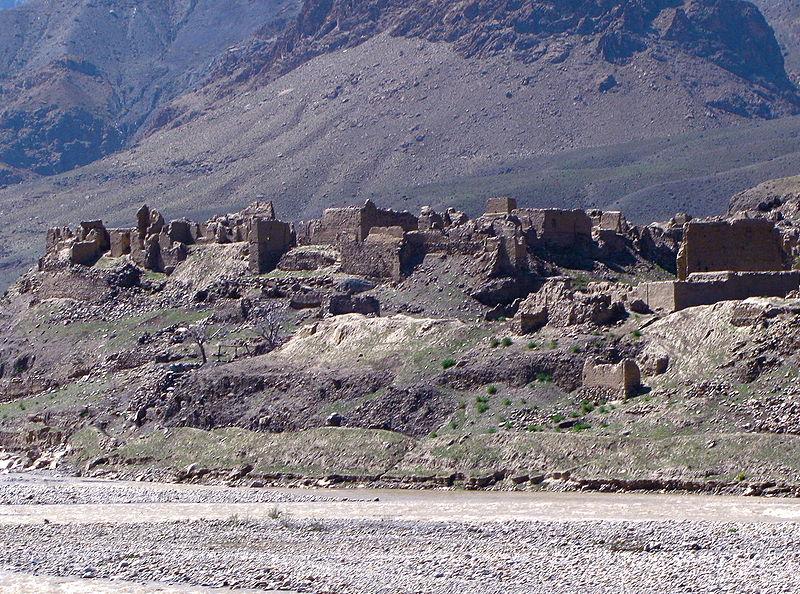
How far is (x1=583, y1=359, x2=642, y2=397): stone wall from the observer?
2144 inches

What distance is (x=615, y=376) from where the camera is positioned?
54.8 meters

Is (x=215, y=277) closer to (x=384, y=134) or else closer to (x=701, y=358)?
(x=701, y=358)

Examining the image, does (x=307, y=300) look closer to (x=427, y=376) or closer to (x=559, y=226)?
(x=559, y=226)

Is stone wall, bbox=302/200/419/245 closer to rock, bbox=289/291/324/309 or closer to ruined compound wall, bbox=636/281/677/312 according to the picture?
rock, bbox=289/291/324/309

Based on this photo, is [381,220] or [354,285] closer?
[354,285]

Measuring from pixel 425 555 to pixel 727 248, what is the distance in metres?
24.3

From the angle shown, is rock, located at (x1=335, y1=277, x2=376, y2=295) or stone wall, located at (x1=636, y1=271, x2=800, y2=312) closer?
stone wall, located at (x1=636, y1=271, x2=800, y2=312)

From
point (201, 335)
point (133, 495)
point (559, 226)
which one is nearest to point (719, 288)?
point (133, 495)

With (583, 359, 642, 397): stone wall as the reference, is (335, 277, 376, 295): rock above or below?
above

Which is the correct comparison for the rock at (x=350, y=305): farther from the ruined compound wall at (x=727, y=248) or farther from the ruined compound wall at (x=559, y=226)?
the ruined compound wall at (x=727, y=248)

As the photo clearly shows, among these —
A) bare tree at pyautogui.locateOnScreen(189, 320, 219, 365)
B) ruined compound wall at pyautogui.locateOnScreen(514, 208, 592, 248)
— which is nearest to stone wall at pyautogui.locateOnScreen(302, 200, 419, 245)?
ruined compound wall at pyautogui.locateOnScreen(514, 208, 592, 248)

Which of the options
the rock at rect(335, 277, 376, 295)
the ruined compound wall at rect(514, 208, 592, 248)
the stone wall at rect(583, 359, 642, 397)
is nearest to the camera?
the stone wall at rect(583, 359, 642, 397)

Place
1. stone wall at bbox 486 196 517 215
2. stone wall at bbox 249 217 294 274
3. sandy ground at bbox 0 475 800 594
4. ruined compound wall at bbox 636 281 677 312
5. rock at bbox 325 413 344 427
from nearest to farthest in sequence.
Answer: sandy ground at bbox 0 475 800 594
ruined compound wall at bbox 636 281 677 312
rock at bbox 325 413 344 427
stone wall at bbox 249 217 294 274
stone wall at bbox 486 196 517 215

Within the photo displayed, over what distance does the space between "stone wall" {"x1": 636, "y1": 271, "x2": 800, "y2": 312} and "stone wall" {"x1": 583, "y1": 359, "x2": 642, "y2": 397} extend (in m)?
3.86
